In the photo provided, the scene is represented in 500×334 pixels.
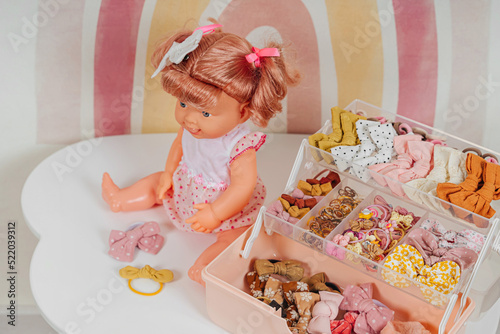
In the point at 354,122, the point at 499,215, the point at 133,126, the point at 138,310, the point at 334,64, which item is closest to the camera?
the point at 499,215

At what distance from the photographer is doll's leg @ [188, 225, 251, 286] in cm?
162

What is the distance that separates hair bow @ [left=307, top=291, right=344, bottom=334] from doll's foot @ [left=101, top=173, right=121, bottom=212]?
685mm

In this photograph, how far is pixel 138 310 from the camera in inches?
60.8

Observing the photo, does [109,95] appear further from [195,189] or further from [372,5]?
[372,5]

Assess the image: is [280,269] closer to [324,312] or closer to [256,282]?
[256,282]

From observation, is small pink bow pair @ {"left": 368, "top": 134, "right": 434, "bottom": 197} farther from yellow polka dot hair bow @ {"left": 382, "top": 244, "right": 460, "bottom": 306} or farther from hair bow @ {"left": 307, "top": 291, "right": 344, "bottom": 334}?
hair bow @ {"left": 307, "top": 291, "right": 344, "bottom": 334}

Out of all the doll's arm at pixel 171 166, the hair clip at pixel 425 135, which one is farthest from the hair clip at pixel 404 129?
the doll's arm at pixel 171 166

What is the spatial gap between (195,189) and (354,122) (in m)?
0.47

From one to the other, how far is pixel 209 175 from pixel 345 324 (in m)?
0.55

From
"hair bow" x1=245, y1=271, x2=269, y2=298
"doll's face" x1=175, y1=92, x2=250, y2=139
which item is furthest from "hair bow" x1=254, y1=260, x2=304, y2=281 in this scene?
"doll's face" x1=175, y1=92, x2=250, y2=139

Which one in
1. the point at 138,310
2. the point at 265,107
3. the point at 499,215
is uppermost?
the point at 265,107

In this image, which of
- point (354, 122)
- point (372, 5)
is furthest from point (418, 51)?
point (354, 122)

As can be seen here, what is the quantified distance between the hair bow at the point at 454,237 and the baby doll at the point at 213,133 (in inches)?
18.6

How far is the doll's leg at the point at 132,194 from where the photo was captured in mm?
1856
